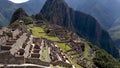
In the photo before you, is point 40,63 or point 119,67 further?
point 119,67

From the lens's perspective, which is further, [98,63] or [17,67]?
[98,63]

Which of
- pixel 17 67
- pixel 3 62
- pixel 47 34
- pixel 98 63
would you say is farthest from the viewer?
pixel 47 34

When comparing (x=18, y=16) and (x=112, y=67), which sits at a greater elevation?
(x=18, y=16)

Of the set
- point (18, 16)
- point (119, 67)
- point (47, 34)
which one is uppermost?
point (18, 16)

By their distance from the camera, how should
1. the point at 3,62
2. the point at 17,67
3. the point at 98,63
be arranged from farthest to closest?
the point at 98,63
the point at 3,62
the point at 17,67

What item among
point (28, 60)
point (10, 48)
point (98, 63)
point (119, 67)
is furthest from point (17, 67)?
point (119, 67)

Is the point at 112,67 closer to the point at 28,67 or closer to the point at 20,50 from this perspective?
the point at 20,50

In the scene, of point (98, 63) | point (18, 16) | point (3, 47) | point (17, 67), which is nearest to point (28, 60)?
point (17, 67)

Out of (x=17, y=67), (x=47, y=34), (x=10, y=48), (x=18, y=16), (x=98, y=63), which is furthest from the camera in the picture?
(x=18, y=16)

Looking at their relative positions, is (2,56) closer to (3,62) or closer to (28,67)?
(3,62)
